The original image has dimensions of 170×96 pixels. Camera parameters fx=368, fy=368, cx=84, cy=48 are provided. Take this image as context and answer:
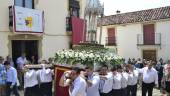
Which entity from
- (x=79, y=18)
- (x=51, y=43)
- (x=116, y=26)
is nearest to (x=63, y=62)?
(x=51, y=43)

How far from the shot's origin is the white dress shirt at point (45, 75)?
1105cm

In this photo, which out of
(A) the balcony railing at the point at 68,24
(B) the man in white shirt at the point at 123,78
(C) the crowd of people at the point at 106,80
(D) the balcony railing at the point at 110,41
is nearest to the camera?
(C) the crowd of people at the point at 106,80

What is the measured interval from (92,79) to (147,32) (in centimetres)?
2074

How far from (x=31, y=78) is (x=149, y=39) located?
756 inches

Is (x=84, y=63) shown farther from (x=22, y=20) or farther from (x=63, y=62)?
(x=22, y=20)

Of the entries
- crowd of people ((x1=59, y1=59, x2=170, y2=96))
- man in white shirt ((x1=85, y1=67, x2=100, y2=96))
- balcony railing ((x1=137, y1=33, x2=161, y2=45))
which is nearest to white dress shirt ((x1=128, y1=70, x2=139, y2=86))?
crowd of people ((x1=59, y1=59, x2=170, y2=96))

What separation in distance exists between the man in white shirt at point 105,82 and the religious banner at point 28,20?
25.1 ft

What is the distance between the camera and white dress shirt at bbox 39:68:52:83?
11.0 metres

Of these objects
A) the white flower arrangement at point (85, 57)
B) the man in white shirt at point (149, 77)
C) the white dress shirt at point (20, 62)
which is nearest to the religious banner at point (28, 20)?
the white dress shirt at point (20, 62)

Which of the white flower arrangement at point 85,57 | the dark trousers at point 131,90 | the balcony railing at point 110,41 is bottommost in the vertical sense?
the dark trousers at point 131,90

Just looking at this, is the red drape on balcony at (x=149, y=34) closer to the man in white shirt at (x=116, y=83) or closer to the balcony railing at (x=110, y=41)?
the balcony railing at (x=110, y=41)

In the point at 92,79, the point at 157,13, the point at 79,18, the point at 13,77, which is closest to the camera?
the point at 92,79

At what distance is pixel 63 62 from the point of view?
10.4m

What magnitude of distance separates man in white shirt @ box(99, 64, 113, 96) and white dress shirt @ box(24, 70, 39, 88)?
7.85 ft
